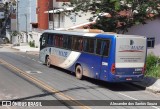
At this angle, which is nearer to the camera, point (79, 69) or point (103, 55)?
point (103, 55)

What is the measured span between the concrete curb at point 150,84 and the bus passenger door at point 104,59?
2033mm

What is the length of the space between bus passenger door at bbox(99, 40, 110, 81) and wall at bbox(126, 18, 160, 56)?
14.7 metres

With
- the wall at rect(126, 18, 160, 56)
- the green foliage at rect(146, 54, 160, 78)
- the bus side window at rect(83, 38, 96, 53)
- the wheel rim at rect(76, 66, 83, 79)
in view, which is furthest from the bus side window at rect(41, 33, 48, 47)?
the wall at rect(126, 18, 160, 56)

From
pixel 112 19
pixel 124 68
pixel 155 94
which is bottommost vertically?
pixel 155 94

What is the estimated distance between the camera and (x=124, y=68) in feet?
57.4

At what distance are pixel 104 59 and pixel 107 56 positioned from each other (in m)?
0.33

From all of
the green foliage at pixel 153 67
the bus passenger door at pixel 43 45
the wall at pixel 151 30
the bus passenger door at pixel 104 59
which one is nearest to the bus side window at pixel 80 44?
the bus passenger door at pixel 104 59

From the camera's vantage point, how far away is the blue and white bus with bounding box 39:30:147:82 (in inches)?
682

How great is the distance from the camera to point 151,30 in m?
33.7

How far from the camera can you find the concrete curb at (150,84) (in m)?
17.4

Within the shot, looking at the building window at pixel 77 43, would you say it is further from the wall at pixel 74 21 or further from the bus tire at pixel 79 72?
the wall at pixel 74 21

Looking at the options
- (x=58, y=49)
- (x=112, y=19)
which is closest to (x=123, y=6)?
(x=112, y=19)

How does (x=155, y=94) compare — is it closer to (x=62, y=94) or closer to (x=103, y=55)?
(x=103, y=55)

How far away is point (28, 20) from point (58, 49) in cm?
5132
